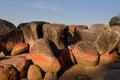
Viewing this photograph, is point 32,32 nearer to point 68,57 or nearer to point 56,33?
point 56,33

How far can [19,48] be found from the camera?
14289 mm

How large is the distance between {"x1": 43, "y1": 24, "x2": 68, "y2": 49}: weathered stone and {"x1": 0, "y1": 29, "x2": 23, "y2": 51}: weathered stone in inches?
54.0

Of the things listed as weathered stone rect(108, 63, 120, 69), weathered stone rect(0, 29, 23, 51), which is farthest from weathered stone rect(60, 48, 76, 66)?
weathered stone rect(0, 29, 23, 51)

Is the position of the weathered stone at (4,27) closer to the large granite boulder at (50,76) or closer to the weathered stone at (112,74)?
the large granite boulder at (50,76)

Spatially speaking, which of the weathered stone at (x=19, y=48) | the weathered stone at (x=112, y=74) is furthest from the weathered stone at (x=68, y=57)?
the weathered stone at (x=19, y=48)

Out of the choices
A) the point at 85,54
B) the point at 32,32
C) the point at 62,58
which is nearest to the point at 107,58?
the point at 85,54

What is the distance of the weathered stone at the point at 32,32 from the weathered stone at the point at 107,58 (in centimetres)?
371

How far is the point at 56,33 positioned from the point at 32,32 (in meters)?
1.24

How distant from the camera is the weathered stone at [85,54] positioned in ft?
38.8

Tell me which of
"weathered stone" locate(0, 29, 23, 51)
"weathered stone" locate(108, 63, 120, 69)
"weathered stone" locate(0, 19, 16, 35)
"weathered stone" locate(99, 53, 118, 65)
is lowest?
"weathered stone" locate(108, 63, 120, 69)

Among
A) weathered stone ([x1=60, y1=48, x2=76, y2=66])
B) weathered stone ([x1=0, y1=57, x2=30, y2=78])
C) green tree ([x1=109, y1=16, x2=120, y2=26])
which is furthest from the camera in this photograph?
green tree ([x1=109, y1=16, x2=120, y2=26])

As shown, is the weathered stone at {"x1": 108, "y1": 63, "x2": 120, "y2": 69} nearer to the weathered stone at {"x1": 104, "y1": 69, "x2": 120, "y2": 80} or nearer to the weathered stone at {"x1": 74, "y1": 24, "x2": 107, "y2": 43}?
the weathered stone at {"x1": 104, "y1": 69, "x2": 120, "y2": 80}

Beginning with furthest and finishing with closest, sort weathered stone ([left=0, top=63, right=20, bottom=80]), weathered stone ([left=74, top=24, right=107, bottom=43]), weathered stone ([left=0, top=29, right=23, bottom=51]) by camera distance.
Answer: weathered stone ([left=0, top=29, right=23, bottom=51]), weathered stone ([left=74, top=24, right=107, bottom=43]), weathered stone ([left=0, top=63, right=20, bottom=80])

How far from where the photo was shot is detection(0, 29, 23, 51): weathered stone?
48.4ft
